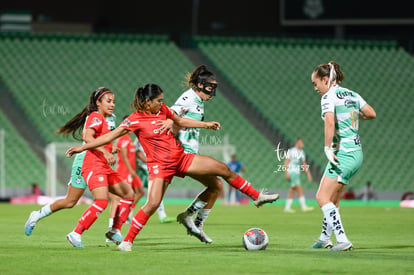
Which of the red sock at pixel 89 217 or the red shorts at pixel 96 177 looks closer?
the red sock at pixel 89 217

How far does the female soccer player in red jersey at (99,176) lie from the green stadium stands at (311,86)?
17850 millimetres

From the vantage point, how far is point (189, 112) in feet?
33.1

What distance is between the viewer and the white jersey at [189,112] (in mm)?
10062

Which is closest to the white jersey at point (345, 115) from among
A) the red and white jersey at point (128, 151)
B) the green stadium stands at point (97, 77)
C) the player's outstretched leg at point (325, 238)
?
the player's outstretched leg at point (325, 238)

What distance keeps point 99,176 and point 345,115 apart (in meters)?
3.22

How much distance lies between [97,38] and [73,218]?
1582 cm

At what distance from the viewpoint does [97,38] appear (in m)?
30.9

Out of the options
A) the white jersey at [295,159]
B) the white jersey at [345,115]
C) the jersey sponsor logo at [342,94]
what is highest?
the jersey sponsor logo at [342,94]

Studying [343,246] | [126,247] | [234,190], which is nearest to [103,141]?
[126,247]

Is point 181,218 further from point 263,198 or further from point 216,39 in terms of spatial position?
point 216,39

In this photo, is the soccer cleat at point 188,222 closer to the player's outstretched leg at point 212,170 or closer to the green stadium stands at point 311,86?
the player's outstretched leg at point 212,170

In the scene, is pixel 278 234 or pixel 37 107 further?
pixel 37 107

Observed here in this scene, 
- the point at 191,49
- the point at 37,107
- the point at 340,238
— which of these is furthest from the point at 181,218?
the point at 191,49

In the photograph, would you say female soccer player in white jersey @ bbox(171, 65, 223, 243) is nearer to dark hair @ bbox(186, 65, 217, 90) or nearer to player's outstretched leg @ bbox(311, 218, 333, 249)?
dark hair @ bbox(186, 65, 217, 90)
